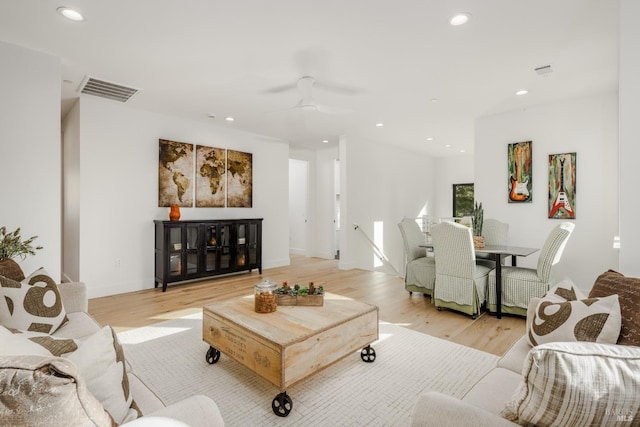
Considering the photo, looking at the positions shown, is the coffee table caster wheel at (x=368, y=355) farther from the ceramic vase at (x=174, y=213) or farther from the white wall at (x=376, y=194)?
the white wall at (x=376, y=194)

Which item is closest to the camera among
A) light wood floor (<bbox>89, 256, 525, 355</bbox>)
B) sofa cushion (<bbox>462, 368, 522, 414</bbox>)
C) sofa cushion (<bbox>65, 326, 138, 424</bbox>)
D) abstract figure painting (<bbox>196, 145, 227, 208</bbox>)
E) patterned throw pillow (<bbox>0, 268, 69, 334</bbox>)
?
sofa cushion (<bbox>65, 326, 138, 424</bbox>)

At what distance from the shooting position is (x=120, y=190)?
434cm

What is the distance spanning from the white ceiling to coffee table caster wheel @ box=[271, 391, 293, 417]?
254 centimetres

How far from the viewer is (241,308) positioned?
7.75 feet

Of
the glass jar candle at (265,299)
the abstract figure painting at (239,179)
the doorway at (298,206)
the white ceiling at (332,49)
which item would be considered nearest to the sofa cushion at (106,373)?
the glass jar candle at (265,299)

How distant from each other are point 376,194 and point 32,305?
591 centimetres

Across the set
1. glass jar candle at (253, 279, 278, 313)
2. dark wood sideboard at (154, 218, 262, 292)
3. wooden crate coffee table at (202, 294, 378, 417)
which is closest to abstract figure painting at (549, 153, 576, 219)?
wooden crate coffee table at (202, 294, 378, 417)

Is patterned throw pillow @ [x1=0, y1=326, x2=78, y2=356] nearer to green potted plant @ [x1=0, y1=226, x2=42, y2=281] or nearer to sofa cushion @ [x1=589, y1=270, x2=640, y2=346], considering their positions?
green potted plant @ [x1=0, y1=226, x2=42, y2=281]

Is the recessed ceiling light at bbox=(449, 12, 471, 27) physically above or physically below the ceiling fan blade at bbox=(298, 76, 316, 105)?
above

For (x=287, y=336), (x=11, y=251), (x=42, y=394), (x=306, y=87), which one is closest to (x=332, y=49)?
(x=306, y=87)

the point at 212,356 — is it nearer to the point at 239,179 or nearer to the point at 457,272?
the point at 457,272

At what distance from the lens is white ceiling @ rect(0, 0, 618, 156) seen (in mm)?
2277

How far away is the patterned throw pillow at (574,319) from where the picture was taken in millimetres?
1295

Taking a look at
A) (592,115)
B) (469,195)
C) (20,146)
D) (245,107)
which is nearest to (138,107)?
(245,107)
